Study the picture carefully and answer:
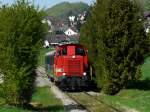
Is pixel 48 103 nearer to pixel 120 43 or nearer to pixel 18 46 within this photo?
pixel 120 43

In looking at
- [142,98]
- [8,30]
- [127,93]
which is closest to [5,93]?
[8,30]

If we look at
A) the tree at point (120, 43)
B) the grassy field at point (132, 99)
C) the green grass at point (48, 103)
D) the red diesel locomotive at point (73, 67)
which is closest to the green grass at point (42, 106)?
the green grass at point (48, 103)

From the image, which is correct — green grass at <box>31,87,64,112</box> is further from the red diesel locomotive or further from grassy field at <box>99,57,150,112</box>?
the red diesel locomotive

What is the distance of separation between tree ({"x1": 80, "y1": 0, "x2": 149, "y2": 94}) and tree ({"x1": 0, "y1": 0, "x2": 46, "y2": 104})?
8.30 meters

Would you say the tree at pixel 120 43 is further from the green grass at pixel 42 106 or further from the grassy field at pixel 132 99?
the green grass at pixel 42 106

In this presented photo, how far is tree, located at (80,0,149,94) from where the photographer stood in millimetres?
29156

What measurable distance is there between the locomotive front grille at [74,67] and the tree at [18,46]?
12639 mm

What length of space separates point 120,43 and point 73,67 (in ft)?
19.6

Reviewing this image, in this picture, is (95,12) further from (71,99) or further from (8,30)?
(8,30)

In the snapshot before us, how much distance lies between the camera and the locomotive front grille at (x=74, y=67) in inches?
1351

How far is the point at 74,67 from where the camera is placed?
3444 centimetres

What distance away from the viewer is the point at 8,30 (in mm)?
21297

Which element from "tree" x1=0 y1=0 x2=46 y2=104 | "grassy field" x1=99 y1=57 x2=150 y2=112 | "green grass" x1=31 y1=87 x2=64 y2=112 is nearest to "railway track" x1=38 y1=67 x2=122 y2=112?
"grassy field" x1=99 y1=57 x2=150 y2=112

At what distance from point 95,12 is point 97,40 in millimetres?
1611
